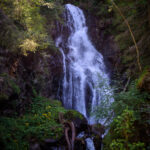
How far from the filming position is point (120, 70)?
13945 millimetres

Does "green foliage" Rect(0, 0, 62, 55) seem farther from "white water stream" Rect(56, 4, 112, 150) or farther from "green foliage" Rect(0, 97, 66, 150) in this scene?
"white water stream" Rect(56, 4, 112, 150)

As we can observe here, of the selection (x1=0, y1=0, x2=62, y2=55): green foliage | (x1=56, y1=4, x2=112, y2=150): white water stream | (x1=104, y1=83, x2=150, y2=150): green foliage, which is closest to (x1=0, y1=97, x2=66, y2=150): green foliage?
(x1=104, y1=83, x2=150, y2=150): green foliage

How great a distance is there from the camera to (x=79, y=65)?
44.9ft

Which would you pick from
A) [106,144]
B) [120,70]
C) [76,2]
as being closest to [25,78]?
[106,144]

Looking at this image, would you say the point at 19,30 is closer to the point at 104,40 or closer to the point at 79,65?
the point at 79,65

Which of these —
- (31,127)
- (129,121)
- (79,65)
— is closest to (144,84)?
(129,121)

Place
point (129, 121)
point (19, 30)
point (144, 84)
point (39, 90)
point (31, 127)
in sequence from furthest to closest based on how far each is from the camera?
point (39, 90) → point (19, 30) → point (31, 127) → point (144, 84) → point (129, 121)

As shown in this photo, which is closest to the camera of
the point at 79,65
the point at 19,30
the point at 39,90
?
the point at 19,30

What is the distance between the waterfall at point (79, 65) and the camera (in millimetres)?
11500

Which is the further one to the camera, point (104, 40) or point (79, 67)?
point (104, 40)

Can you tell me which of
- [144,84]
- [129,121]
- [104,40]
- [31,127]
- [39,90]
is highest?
[104,40]

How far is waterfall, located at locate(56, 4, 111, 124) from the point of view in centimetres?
1150

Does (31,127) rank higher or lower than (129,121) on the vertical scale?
lower

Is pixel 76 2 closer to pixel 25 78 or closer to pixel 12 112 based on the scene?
pixel 25 78
